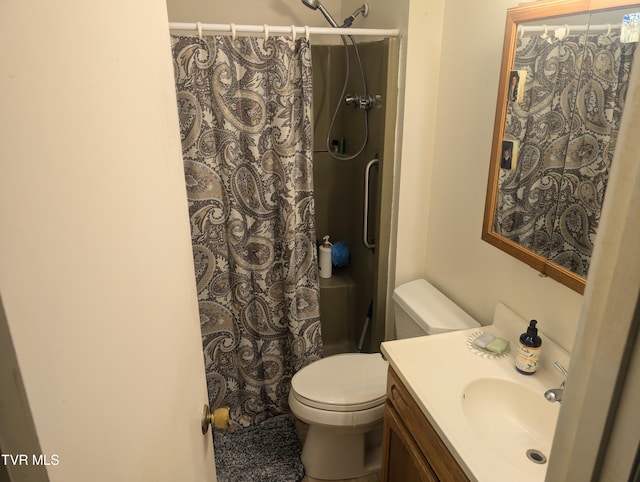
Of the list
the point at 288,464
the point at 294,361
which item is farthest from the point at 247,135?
the point at 288,464

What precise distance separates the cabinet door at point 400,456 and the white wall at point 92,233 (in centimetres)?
72

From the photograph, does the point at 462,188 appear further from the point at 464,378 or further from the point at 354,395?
the point at 354,395

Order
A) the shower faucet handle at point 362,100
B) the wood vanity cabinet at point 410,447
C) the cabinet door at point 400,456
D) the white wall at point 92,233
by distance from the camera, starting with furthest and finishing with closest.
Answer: the shower faucet handle at point 362,100 < the cabinet door at point 400,456 < the wood vanity cabinet at point 410,447 < the white wall at point 92,233

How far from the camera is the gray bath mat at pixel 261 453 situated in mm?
2014

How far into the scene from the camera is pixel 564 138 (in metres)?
1.26

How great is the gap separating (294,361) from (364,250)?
695 millimetres

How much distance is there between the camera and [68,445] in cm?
46

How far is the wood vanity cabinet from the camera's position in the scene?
116cm

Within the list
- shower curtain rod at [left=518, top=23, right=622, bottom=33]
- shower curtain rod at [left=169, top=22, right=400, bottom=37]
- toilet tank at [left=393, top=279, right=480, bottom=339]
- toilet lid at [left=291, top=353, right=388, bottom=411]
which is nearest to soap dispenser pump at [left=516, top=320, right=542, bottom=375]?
toilet tank at [left=393, top=279, right=480, bottom=339]

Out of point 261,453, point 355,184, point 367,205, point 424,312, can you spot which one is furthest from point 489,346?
point 355,184

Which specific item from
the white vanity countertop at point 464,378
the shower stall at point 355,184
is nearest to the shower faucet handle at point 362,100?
the shower stall at point 355,184

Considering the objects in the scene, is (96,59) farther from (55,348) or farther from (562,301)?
(562,301)

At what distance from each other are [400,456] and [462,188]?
989mm

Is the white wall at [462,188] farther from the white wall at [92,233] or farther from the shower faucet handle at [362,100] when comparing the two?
the white wall at [92,233]
